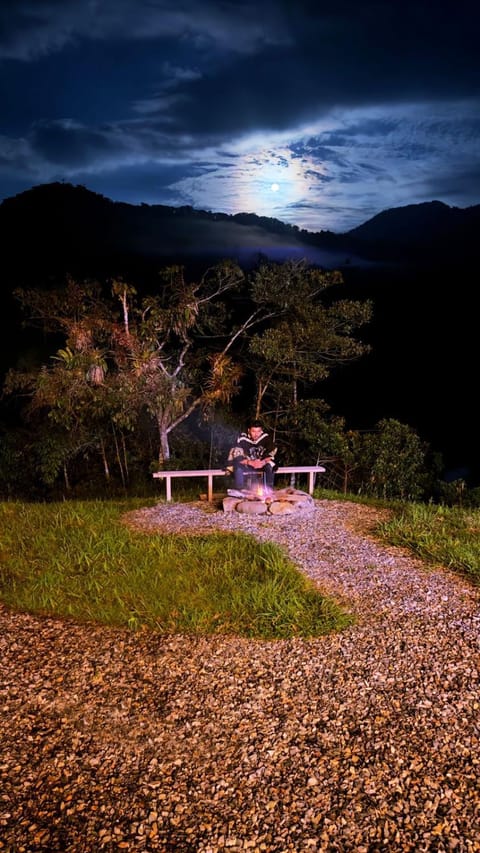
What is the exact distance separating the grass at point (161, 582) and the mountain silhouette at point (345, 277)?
9429mm

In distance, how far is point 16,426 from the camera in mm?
13609

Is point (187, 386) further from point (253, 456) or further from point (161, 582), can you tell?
point (161, 582)

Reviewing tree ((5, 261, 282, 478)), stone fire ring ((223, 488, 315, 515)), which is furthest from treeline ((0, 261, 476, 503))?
stone fire ring ((223, 488, 315, 515))

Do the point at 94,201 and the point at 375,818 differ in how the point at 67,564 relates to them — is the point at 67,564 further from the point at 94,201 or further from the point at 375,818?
the point at 94,201

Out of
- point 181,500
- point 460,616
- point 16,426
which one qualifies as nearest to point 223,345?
point 181,500

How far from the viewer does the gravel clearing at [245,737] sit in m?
2.57

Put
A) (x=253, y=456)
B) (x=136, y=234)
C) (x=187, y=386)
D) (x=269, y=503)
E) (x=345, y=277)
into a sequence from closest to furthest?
(x=269, y=503) → (x=253, y=456) → (x=187, y=386) → (x=345, y=277) → (x=136, y=234)

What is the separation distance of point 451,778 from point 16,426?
12.6 metres

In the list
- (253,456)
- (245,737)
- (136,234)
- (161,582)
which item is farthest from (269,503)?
(136,234)

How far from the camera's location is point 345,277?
17.3 metres

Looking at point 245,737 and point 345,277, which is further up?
point 345,277

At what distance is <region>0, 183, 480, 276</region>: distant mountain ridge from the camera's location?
15633 millimetres

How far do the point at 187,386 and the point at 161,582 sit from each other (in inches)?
259

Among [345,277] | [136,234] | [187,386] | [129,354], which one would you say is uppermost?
[136,234]
